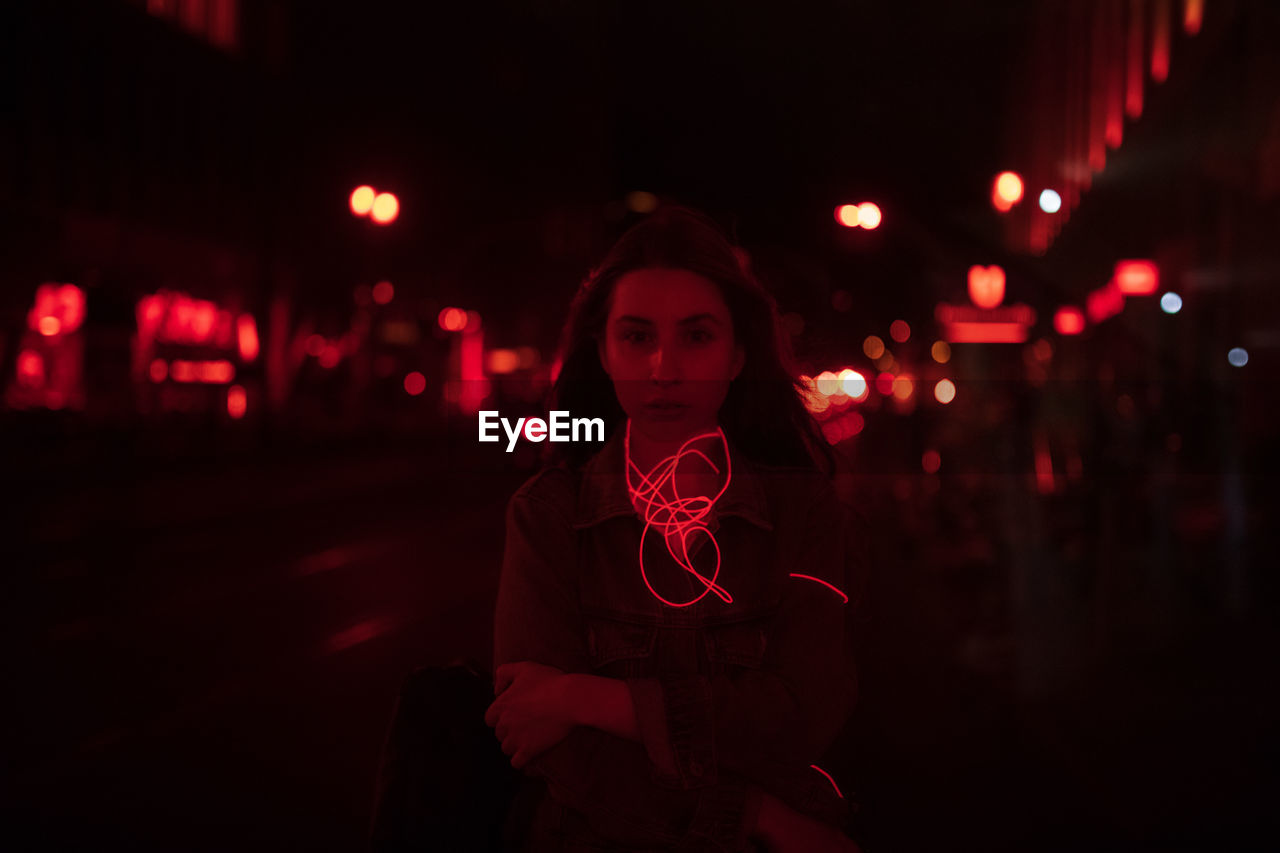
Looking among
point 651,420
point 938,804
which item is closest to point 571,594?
point 651,420

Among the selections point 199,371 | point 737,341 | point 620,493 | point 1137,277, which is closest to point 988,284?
point 1137,277

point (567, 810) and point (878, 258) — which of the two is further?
point (878, 258)

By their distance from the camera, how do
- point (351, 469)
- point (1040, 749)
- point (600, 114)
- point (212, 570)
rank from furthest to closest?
point (600, 114) < point (351, 469) < point (212, 570) < point (1040, 749)

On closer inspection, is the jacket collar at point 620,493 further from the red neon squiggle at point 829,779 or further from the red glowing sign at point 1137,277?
the red glowing sign at point 1137,277

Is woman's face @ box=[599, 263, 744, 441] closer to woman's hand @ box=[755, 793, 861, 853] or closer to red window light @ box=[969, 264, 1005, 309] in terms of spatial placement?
woman's hand @ box=[755, 793, 861, 853]

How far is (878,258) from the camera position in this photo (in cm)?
345

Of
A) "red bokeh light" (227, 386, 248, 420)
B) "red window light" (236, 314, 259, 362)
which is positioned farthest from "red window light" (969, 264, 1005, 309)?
"red window light" (236, 314, 259, 362)

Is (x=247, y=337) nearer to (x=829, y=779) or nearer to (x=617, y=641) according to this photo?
(x=617, y=641)

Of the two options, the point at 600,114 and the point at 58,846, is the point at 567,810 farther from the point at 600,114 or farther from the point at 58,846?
the point at 600,114

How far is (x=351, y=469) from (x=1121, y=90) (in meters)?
18.5

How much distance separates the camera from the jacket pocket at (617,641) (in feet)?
6.50

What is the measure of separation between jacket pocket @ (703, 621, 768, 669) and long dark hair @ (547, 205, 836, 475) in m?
0.42

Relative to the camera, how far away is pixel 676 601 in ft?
6.57

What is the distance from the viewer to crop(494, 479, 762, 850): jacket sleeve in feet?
6.14
